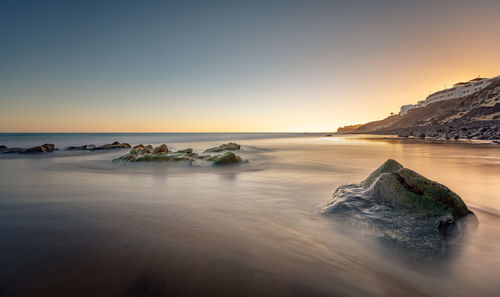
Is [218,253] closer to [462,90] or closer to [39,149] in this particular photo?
[39,149]

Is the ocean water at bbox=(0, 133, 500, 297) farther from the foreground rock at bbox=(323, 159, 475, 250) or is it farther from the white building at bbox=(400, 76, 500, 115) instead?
the white building at bbox=(400, 76, 500, 115)

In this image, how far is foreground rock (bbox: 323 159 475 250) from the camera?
2.72 m

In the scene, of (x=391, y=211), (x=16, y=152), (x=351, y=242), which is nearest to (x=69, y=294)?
(x=351, y=242)

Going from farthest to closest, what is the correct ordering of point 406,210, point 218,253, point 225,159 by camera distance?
1. point 225,159
2. point 406,210
3. point 218,253

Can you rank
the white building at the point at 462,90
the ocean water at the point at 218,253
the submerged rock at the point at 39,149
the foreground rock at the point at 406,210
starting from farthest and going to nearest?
the white building at the point at 462,90, the submerged rock at the point at 39,149, the foreground rock at the point at 406,210, the ocean water at the point at 218,253

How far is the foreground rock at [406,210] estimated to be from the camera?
2.72m

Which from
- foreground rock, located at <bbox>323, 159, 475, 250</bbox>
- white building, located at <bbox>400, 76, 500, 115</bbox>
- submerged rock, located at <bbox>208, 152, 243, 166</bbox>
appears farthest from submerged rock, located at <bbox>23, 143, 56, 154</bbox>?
white building, located at <bbox>400, 76, 500, 115</bbox>

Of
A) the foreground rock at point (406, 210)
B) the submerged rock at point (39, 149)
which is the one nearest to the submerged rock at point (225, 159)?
the foreground rock at point (406, 210)

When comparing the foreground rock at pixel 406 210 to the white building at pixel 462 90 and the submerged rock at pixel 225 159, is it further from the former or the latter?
the white building at pixel 462 90

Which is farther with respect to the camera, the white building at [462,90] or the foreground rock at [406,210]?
the white building at [462,90]

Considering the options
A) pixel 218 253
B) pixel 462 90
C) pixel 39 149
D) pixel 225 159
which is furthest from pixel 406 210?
pixel 462 90

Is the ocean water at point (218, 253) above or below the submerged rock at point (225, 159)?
below

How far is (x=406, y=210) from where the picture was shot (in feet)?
10.3

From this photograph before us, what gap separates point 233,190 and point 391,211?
143 inches
